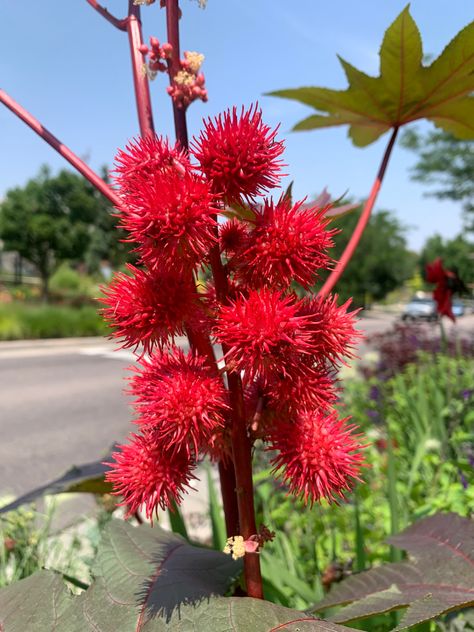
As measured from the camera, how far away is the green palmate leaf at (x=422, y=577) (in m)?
0.65

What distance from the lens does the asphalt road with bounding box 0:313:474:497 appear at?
493 cm

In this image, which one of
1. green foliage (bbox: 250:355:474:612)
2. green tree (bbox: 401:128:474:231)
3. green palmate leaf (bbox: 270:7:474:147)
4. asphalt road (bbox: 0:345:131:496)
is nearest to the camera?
green palmate leaf (bbox: 270:7:474:147)

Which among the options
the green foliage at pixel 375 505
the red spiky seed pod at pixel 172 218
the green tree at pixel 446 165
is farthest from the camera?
the green tree at pixel 446 165

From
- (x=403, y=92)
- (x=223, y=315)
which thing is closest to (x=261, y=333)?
(x=223, y=315)

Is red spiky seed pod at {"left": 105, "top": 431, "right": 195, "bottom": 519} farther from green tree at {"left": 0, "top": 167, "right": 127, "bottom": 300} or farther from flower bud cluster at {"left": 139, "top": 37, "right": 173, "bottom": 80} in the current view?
green tree at {"left": 0, "top": 167, "right": 127, "bottom": 300}

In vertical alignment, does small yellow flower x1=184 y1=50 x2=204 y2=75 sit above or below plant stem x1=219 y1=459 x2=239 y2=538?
above

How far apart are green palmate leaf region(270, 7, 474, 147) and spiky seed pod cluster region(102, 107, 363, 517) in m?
0.51

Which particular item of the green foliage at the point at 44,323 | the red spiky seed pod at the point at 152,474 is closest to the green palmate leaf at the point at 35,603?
the red spiky seed pod at the point at 152,474

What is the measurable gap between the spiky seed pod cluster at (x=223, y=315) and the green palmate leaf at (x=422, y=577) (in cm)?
16

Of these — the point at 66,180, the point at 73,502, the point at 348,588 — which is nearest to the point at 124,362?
the point at 73,502

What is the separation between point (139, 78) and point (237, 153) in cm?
28

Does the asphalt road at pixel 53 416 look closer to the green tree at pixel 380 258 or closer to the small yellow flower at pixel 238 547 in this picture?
the small yellow flower at pixel 238 547

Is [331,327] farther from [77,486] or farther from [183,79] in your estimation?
[77,486]

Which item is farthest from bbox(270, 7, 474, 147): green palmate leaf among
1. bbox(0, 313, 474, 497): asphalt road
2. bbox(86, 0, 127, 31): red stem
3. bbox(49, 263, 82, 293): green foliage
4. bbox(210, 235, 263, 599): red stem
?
bbox(49, 263, 82, 293): green foliage
